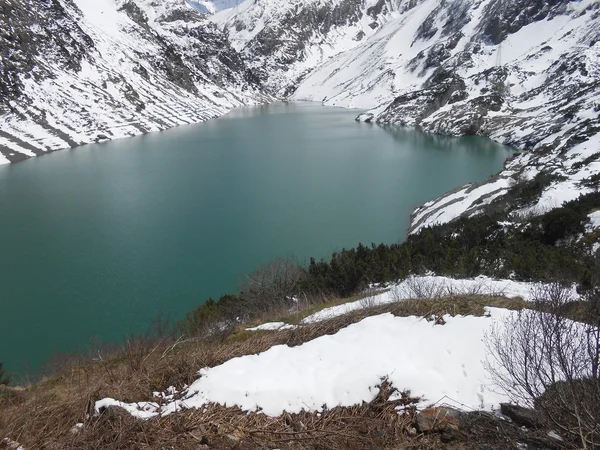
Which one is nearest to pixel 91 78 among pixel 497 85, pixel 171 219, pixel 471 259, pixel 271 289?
pixel 171 219

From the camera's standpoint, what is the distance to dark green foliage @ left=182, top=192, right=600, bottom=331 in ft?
37.0

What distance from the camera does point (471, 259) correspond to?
41.7ft

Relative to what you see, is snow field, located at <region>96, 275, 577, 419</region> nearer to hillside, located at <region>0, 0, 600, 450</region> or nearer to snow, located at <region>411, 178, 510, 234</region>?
hillside, located at <region>0, 0, 600, 450</region>

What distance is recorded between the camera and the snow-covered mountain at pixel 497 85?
3062cm

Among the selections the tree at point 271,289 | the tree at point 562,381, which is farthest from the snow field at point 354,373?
the tree at point 271,289

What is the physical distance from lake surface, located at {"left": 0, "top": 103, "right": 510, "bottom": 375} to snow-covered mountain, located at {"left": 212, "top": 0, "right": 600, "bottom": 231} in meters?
7.70

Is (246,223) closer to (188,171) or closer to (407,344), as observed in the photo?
(188,171)

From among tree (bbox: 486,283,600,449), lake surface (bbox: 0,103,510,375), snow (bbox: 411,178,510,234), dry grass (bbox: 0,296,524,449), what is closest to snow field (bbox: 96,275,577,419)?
dry grass (bbox: 0,296,524,449)

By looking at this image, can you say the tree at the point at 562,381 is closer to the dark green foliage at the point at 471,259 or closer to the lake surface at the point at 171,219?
the dark green foliage at the point at 471,259

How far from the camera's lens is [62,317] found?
61.6 ft

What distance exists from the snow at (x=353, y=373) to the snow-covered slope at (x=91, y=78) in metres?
70.1

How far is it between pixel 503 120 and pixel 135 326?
78.9 m

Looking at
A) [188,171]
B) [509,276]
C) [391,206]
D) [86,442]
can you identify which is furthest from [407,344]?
[188,171]

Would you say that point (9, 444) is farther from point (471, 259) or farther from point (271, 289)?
point (271, 289)
